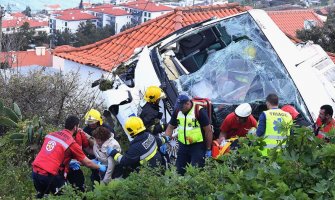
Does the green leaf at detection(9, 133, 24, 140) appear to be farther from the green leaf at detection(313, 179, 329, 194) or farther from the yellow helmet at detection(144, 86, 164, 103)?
the green leaf at detection(313, 179, 329, 194)

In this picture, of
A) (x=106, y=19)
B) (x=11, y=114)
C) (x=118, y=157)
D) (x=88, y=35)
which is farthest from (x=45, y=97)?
(x=106, y=19)

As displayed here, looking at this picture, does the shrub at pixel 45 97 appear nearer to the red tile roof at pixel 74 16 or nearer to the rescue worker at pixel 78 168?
the rescue worker at pixel 78 168

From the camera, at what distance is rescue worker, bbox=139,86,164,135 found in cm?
790

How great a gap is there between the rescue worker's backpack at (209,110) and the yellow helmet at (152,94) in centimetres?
55

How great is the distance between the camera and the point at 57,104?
1030cm

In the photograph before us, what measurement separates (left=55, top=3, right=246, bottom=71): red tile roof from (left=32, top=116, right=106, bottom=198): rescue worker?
8.04 m

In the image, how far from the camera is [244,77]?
27.7ft

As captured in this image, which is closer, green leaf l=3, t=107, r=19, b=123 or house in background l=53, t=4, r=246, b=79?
green leaf l=3, t=107, r=19, b=123

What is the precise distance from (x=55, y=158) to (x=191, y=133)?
1.67 meters

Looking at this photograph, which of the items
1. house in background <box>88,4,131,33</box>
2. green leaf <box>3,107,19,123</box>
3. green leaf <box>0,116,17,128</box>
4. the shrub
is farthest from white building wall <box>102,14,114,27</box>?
green leaf <box>0,116,17,128</box>

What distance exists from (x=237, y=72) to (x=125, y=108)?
5.29 ft

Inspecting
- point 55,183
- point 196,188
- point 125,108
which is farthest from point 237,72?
point 196,188

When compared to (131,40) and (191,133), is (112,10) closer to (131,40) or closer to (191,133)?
(131,40)

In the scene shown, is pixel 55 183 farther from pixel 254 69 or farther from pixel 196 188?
pixel 254 69
